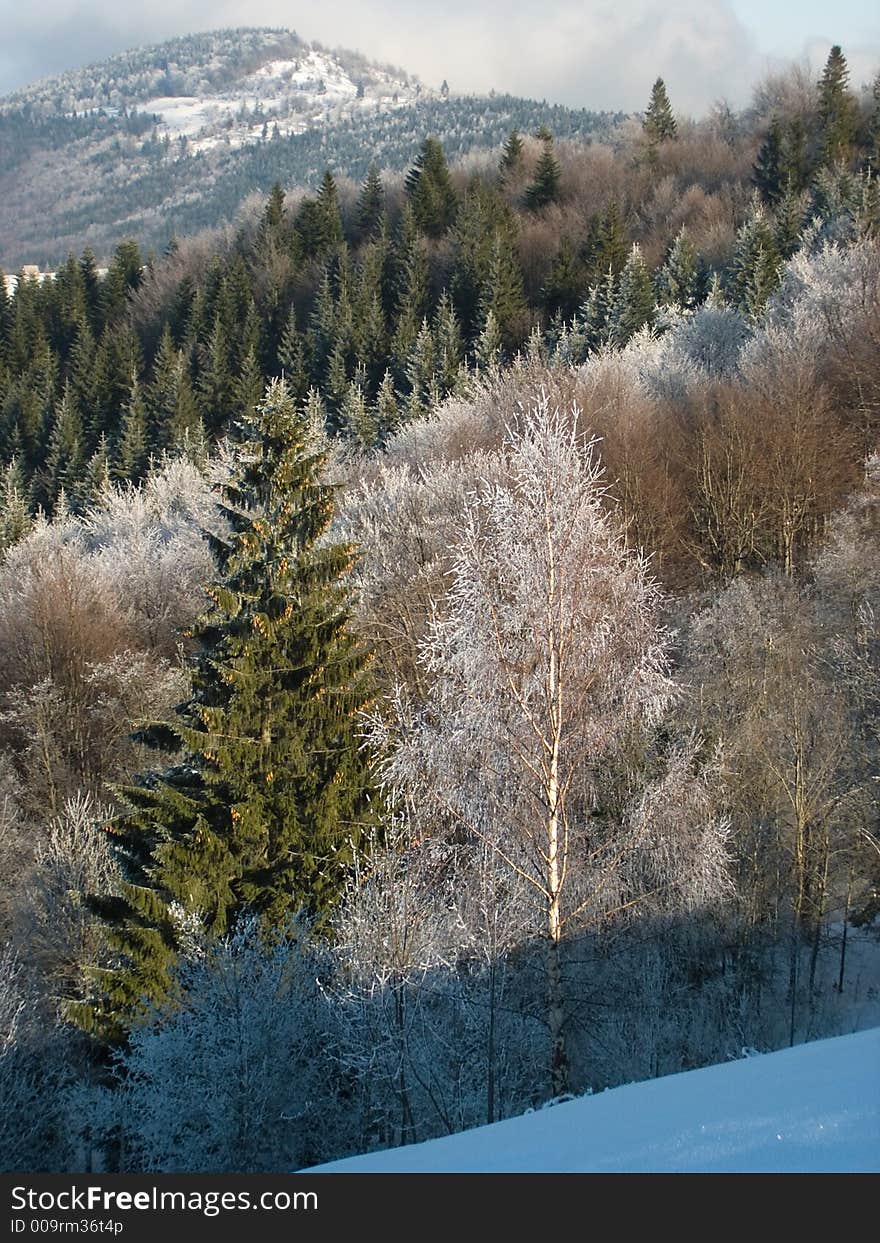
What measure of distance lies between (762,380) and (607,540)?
72.8ft

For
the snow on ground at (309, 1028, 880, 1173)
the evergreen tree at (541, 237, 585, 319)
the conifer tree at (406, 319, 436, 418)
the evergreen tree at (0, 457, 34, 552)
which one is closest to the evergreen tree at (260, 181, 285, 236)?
the evergreen tree at (541, 237, 585, 319)

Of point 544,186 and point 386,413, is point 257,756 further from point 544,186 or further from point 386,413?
point 544,186

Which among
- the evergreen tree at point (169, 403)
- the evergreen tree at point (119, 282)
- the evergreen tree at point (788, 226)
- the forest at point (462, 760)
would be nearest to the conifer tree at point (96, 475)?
the evergreen tree at point (169, 403)

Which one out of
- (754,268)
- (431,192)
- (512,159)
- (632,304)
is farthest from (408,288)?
(512,159)

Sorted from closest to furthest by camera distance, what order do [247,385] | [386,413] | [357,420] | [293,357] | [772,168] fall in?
[357,420] < [386,413] < [247,385] < [293,357] < [772,168]

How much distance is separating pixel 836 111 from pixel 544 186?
18.5 meters

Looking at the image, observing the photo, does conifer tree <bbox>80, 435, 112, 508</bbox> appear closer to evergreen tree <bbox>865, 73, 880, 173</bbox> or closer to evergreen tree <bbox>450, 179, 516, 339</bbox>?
evergreen tree <bbox>450, 179, 516, 339</bbox>

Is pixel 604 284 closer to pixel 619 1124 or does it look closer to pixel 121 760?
pixel 121 760

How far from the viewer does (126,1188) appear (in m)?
5.02

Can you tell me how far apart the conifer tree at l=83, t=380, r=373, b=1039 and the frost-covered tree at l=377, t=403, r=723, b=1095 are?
13.7ft

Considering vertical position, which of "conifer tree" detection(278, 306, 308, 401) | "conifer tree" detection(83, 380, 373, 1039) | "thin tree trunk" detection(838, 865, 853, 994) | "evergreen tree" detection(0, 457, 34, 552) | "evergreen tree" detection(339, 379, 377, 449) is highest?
"conifer tree" detection(278, 306, 308, 401)

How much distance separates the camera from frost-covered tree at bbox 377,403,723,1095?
955cm

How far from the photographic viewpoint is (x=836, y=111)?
58.0m

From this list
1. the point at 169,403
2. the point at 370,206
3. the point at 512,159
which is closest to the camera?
the point at 169,403
